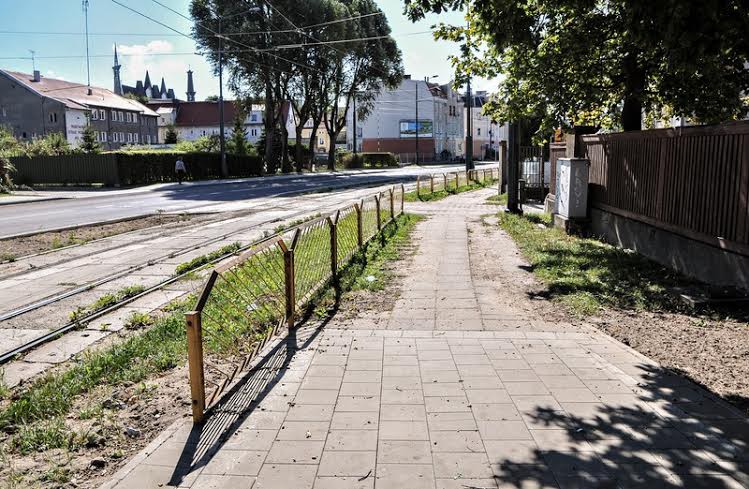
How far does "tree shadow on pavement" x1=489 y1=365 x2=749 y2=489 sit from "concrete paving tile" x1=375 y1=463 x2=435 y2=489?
1.28 feet

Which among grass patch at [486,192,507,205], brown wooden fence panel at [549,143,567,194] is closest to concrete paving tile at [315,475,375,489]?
brown wooden fence panel at [549,143,567,194]

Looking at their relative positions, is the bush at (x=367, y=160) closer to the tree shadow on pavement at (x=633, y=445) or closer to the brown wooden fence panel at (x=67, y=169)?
the brown wooden fence panel at (x=67, y=169)

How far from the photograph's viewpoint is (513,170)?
18.5 meters

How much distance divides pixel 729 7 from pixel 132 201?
2382 centimetres

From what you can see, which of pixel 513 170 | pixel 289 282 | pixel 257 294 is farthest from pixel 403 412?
pixel 513 170

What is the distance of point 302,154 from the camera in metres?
60.2

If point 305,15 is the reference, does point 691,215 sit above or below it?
below

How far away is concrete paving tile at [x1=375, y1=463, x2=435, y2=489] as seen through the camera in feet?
11.4

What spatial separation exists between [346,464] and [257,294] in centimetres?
281

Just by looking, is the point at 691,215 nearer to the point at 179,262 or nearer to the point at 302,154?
the point at 179,262

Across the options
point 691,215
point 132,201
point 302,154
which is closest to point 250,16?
point 302,154

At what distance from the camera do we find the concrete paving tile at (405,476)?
346 centimetres

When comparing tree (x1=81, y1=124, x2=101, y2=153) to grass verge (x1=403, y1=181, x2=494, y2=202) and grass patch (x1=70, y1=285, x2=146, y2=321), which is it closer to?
grass verge (x1=403, y1=181, x2=494, y2=202)

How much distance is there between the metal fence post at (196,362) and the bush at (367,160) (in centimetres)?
6545
